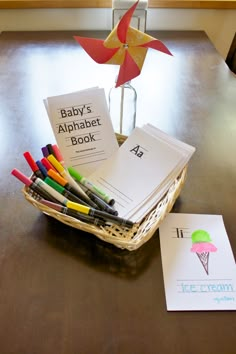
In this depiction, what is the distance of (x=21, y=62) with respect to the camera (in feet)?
4.66

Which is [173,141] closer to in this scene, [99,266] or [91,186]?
[91,186]

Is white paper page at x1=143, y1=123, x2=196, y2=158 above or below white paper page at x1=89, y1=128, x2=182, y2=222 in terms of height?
above

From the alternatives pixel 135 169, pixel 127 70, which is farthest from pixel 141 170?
pixel 127 70

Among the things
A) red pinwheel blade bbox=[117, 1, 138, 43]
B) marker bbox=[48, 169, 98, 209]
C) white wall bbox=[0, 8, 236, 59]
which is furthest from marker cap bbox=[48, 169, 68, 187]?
white wall bbox=[0, 8, 236, 59]

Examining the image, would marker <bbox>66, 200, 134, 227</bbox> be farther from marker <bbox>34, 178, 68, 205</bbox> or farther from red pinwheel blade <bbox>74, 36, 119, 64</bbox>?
red pinwheel blade <bbox>74, 36, 119, 64</bbox>

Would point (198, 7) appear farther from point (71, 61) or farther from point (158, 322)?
point (158, 322)

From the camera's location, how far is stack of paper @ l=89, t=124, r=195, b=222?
73cm

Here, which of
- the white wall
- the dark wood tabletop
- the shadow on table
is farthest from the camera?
the white wall

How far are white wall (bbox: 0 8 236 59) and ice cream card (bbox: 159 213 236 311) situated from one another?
4.78 feet

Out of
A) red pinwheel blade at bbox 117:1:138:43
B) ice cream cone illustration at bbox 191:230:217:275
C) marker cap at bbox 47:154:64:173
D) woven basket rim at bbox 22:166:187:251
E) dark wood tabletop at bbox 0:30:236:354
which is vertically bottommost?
dark wood tabletop at bbox 0:30:236:354

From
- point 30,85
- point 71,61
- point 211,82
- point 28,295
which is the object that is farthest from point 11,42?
point 28,295

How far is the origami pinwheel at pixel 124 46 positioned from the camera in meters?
0.74

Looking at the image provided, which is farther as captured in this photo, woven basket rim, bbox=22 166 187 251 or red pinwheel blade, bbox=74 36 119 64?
red pinwheel blade, bbox=74 36 119 64

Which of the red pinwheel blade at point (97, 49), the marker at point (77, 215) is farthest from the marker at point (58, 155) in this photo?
the red pinwheel blade at point (97, 49)
